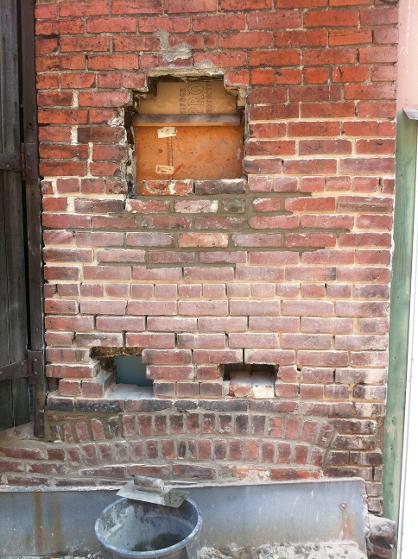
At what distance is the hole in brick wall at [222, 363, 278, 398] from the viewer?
8.29 ft

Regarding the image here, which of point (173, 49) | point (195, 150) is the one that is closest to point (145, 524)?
point (195, 150)

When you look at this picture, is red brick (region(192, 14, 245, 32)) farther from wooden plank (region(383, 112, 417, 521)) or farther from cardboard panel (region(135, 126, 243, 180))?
wooden plank (region(383, 112, 417, 521))

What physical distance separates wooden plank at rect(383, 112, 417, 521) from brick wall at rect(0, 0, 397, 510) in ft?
0.75

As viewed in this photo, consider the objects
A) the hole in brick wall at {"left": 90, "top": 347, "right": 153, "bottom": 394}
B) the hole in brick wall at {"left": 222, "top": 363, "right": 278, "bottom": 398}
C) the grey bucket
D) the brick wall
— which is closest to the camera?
the grey bucket

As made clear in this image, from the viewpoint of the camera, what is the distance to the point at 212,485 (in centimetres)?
252

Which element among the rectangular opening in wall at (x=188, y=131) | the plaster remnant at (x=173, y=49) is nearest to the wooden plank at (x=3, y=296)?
the rectangular opening in wall at (x=188, y=131)

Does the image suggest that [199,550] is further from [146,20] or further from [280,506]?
[146,20]

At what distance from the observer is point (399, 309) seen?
265cm

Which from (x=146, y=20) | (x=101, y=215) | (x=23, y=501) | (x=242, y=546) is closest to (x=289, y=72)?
(x=146, y=20)

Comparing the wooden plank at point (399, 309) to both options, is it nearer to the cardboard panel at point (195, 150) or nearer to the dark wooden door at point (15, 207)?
the cardboard panel at point (195, 150)

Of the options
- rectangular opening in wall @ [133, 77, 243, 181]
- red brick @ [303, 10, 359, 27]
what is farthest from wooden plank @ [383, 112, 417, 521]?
rectangular opening in wall @ [133, 77, 243, 181]

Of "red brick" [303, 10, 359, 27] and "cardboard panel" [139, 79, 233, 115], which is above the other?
"red brick" [303, 10, 359, 27]

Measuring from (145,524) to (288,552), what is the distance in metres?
0.70

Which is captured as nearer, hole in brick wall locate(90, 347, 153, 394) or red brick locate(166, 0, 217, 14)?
red brick locate(166, 0, 217, 14)
